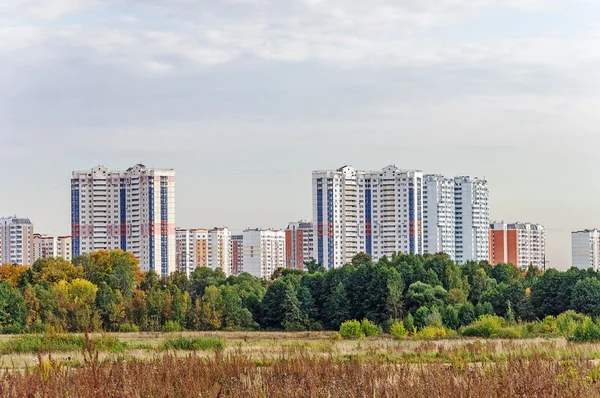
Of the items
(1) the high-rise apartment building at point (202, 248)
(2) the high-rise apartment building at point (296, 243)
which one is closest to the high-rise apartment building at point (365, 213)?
(2) the high-rise apartment building at point (296, 243)

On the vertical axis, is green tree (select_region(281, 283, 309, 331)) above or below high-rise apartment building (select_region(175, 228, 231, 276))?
below

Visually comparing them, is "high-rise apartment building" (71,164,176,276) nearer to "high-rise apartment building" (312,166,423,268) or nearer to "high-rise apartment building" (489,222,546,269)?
"high-rise apartment building" (312,166,423,268)

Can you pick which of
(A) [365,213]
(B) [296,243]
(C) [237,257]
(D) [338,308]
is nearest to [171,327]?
(D) [338,308]

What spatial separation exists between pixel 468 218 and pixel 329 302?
251 feet

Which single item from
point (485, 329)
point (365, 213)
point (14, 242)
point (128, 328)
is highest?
point (365, 213)

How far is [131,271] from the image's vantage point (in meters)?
81.6

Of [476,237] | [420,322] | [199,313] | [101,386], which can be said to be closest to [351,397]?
[101,386]

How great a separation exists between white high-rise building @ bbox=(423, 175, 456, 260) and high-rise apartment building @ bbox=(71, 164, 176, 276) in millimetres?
36450

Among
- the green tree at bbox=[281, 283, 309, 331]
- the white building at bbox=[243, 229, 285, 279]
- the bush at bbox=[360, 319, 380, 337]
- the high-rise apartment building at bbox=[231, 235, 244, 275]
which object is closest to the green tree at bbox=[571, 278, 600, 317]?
the bush at bbox=[360, 319, 380, 337]

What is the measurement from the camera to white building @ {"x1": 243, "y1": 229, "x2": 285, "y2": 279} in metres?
168

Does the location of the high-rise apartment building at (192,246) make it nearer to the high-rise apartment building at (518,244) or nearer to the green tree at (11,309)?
the high-rise apartment building at (518,244)

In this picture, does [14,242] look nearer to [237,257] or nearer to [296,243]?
[237,257]

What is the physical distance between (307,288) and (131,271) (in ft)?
72.2

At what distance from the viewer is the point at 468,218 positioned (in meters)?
138
